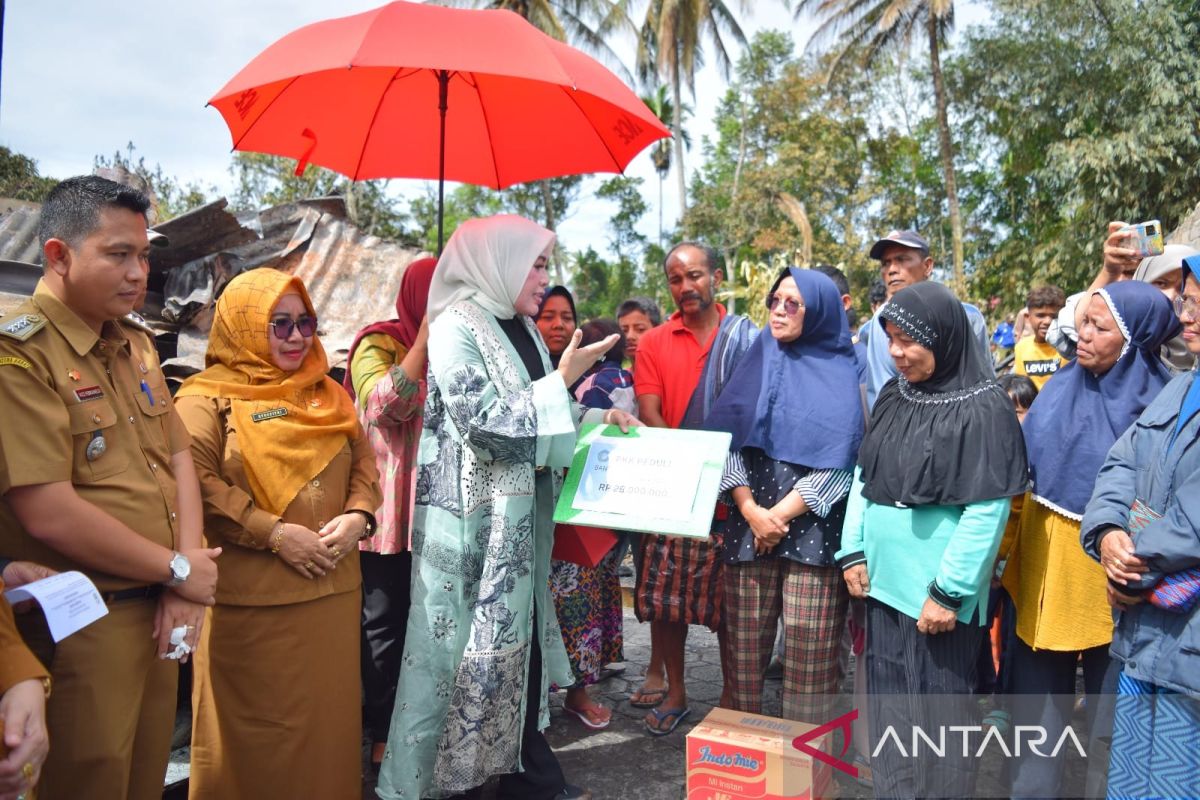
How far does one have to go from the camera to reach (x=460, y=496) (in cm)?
285

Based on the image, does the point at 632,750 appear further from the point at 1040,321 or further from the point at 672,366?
the point at 1040,321

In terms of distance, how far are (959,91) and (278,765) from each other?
63.0ft

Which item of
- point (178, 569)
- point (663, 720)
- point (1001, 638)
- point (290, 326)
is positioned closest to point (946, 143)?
point (1001, 638)

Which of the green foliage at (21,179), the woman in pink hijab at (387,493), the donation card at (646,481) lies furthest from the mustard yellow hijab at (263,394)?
the green foliage at (21,179)

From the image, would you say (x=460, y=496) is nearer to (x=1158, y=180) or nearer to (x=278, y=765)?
(x=278, y=765)

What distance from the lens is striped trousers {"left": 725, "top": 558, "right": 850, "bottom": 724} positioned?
3.17 meters

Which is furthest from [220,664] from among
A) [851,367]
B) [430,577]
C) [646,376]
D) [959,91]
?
[959,91]

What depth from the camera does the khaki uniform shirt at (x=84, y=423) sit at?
1.85 m

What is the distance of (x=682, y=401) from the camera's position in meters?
3.88

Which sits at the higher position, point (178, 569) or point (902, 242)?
point (902, 242)

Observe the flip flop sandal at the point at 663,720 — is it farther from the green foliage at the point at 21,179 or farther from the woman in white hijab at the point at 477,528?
the green foliage at the point at 21,179

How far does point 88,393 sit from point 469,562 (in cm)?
128

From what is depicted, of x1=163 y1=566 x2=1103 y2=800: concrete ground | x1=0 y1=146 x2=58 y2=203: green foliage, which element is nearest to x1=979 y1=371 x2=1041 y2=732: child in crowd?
x1=163 y1=566 x2=1103 y2=800: concrete ground

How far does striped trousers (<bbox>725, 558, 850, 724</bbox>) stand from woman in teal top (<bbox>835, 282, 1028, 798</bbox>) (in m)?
0.35
